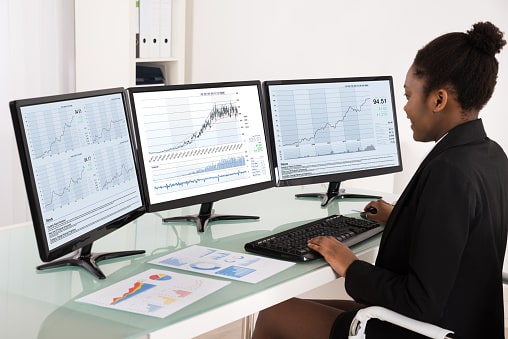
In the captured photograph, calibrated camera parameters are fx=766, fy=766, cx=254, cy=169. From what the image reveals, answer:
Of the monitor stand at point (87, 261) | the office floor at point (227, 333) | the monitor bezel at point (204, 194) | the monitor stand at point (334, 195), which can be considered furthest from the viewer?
the office floor at point (227, 333)

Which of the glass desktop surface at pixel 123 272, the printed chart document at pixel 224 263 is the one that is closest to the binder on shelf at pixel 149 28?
the glass desktop surface at pixel 123 272

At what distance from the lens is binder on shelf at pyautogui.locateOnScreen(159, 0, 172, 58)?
4004mm

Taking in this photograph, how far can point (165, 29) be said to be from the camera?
4055mm

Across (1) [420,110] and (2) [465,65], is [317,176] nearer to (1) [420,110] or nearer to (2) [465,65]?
(1) [420,110]

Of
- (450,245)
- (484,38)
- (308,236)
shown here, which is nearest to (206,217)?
(308,236)

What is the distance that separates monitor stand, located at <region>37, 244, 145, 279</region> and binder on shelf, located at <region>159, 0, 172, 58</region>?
2383 millimetres

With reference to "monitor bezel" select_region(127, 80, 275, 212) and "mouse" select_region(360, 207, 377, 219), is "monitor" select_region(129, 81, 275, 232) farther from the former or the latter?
"mouse" select_region(360, 207, 377, 219)

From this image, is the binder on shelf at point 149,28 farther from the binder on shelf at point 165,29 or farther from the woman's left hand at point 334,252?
the woman's left hand at point 334,252

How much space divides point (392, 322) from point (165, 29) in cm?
271

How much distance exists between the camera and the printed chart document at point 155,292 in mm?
1519

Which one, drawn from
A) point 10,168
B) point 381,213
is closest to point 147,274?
point 381,213

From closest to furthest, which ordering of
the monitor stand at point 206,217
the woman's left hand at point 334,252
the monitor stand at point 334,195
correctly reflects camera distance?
the woman's left hand at point 334,252
the monitor stand at point 206,217
the monitor stand at point 334,195

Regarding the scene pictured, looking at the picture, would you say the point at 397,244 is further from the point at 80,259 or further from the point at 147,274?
the point at 80,259

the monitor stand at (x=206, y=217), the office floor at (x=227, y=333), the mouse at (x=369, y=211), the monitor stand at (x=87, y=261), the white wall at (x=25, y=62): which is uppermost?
the white wall at (x=25, y=62)
